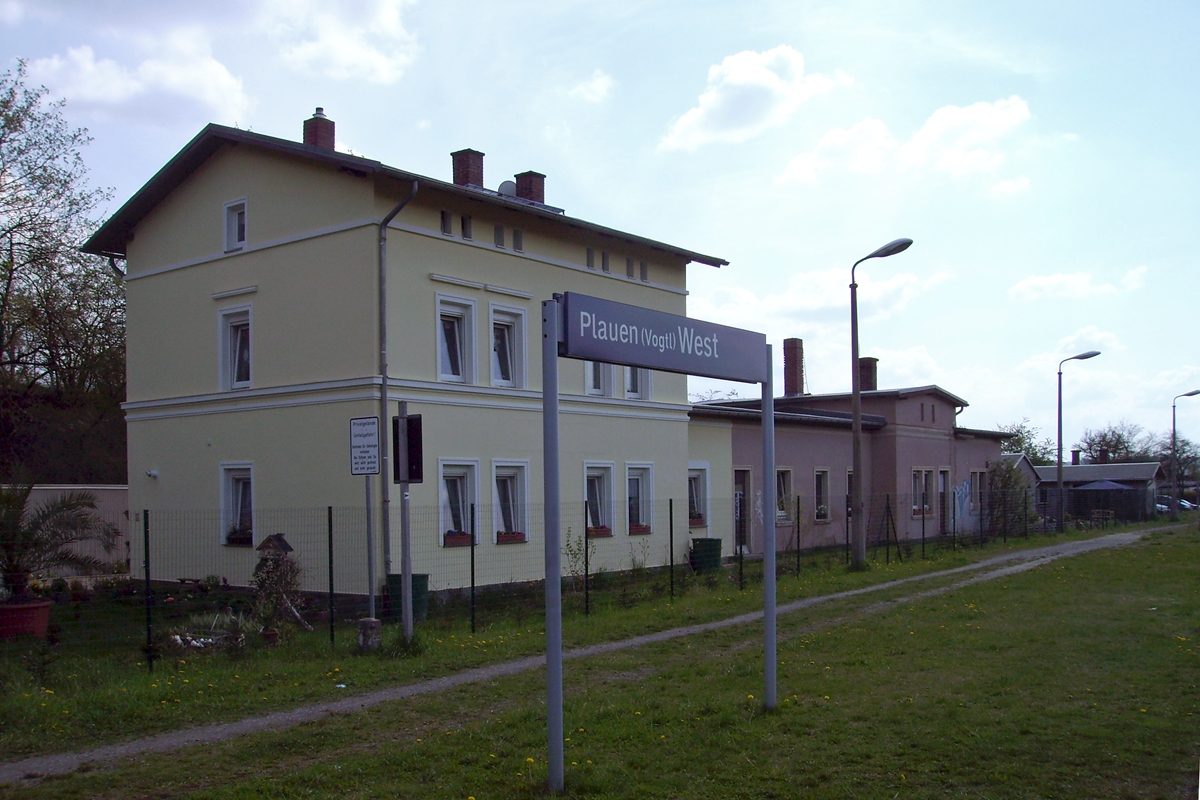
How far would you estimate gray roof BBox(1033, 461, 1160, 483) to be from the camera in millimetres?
67331

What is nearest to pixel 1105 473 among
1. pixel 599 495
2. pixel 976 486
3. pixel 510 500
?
pixel 976 486

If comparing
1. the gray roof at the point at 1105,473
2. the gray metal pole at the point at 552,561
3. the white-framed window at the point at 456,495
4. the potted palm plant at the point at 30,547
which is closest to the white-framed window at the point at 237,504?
the white-framed window at the point at 456,495

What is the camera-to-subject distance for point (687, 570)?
2100cm

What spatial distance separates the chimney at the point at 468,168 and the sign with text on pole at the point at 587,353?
16.7 metres

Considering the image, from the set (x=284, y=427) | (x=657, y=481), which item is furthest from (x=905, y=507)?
(x=284, y=427)

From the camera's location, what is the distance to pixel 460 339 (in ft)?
65.2

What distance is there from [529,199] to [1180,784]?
2085 cm

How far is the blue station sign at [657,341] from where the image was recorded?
6059 mm

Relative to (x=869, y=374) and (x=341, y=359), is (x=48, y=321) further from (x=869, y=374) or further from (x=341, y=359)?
(x=869, y=374)

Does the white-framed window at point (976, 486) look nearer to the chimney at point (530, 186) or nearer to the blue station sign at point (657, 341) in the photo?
the chimney at point (530, 186)

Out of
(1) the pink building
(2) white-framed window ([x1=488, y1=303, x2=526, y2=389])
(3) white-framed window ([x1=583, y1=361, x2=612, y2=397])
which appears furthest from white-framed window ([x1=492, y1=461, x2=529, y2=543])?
(1) the pink building

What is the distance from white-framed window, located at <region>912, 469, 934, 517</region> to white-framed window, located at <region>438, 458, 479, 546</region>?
21.9m

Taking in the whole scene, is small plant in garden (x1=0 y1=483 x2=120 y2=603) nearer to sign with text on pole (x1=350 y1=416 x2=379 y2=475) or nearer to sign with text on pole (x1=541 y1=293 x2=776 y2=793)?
sign with text on pole (x1=350 y1=416 x2=379 y2=475)

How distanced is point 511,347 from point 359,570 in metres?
5.56
